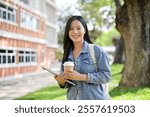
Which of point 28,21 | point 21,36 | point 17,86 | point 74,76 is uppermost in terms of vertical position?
point 28,21

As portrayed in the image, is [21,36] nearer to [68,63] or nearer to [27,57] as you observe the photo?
[27,57]

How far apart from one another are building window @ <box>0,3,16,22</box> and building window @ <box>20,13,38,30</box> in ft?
5.14

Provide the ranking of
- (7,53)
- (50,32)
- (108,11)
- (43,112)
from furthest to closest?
(50,32), (108,11), (7,53), (43,112)

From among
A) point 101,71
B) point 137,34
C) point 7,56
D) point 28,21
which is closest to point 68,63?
point 101,71

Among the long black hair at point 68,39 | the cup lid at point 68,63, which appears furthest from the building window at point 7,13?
the cup lid at point 68,63

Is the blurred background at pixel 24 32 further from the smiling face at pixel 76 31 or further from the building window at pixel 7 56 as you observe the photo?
the smiling face at pixel 76 31

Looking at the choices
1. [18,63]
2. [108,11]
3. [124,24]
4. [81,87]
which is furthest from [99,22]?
[81,87]

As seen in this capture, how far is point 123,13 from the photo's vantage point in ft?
32.9

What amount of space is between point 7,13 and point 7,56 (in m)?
2.12

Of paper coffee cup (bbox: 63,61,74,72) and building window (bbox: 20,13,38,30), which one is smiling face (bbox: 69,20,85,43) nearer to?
paper coffee cup (bbox: 63,61,74,72)

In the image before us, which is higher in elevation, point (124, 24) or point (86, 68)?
point (124, 24)

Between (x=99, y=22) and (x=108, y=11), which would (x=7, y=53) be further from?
(x=99, y=22)

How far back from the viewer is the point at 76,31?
325 cm

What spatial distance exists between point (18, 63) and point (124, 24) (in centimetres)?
1304
